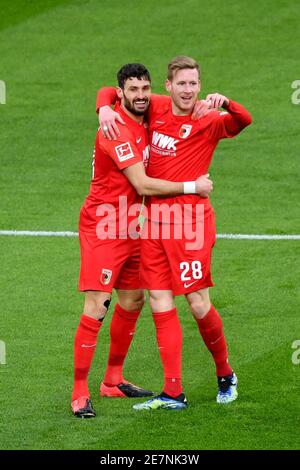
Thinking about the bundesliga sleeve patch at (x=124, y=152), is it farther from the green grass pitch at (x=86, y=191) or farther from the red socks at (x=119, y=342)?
the green grass pitch at (x=86, y=191)

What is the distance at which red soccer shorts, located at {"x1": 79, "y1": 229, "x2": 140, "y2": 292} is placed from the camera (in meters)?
10.4

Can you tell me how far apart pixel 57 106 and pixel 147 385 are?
9228mm

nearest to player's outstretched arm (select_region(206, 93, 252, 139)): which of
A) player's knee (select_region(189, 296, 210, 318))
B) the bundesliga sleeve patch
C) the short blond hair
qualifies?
the short blond hair

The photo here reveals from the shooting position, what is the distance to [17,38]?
855 inches

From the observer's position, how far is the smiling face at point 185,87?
1025cm

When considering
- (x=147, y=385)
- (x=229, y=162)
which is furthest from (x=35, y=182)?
(x=147, y=385)

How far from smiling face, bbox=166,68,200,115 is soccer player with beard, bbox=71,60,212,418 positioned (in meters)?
0.19

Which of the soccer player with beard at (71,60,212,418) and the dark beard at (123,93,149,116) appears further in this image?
the dark beard at (123,93,149,116)

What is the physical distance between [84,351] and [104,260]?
27.2 inches

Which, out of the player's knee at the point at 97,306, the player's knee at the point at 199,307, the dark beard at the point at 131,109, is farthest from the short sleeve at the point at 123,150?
Answer: the player's knee at the point at 199,307

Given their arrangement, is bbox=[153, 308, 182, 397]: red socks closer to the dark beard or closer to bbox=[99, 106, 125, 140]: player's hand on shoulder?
bbox=[99, 106, 125, 140]: player's hand on shoulder

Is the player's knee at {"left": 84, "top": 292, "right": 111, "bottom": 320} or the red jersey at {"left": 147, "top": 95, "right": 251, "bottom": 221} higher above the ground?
the red jersey at {"left": 147, "top": 95, "right": 251, "bottom": 221}
